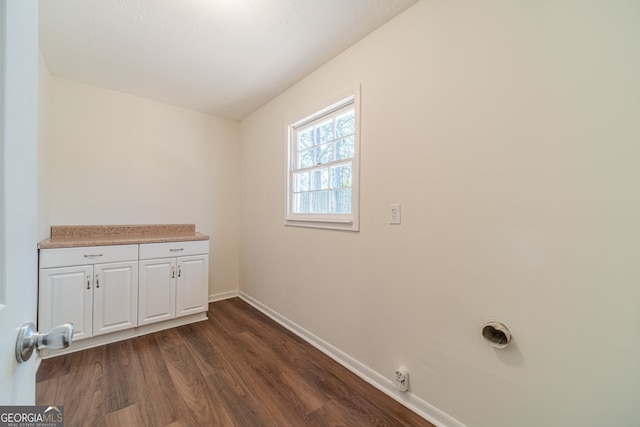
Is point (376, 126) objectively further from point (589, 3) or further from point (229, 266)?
point (229, 266)

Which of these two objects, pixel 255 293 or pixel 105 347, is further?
pixel 255 293

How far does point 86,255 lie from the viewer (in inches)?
81.7

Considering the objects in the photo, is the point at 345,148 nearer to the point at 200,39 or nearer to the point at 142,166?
the point at 200,39

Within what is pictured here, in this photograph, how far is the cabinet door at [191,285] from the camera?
254 cm

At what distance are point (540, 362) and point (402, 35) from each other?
187cm

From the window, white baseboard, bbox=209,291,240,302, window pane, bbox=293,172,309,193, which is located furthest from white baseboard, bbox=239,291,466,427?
window pane, bbox=293,172,309,193

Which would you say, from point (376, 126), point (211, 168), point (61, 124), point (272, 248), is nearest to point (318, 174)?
point (376, 126)

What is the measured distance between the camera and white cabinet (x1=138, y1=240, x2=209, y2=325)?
2.35 metres

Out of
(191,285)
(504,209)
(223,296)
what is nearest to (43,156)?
(191,285)

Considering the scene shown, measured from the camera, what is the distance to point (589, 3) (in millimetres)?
977

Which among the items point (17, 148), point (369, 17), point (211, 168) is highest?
point (369, 17)

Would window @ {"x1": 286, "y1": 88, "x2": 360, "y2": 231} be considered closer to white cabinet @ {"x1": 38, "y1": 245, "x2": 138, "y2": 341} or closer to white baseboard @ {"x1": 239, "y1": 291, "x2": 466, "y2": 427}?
Result: white baseboard @ {"x1": 239, "y1": 291, "x2": 466, "y2": 427}

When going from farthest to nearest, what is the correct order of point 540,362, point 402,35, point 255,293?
point 255,293 → point 402,35 → point 540,362

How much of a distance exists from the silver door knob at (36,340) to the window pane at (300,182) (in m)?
2.04
